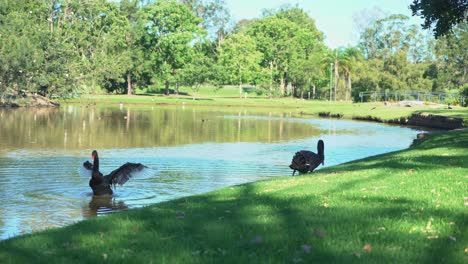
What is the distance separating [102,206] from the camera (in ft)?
54.9

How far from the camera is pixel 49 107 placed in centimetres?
7394

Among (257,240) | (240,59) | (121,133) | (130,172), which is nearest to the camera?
(257,240)

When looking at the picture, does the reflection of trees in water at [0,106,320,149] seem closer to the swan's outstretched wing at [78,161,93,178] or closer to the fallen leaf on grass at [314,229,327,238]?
the swan's outstretched wing at [78,161,93,178]

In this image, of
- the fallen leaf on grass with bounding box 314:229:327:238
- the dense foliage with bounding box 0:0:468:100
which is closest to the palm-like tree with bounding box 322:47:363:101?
the dense foliage with bounding box 0:0:468:100

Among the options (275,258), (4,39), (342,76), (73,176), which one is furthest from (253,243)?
(342,76)

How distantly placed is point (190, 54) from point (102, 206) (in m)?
98.3

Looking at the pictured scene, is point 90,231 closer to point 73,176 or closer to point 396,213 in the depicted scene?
point 396,213

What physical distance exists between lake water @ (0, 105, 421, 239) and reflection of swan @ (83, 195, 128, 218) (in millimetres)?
24

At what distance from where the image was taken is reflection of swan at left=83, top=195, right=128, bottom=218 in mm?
15938

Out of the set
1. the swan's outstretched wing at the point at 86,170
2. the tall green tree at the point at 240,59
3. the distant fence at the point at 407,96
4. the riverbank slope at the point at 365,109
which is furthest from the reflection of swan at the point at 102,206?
the tall green tree at the point at 240,59

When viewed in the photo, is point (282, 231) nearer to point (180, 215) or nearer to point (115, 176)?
point (180, 215)

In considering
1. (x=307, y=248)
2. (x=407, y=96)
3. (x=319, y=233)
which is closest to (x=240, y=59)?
(x=407, y=96)

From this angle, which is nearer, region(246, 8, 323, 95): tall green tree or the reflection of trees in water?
the reflection of trees in water

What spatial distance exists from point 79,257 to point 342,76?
399 ft
